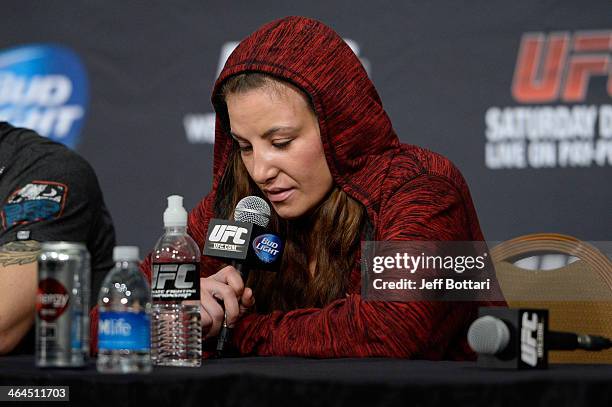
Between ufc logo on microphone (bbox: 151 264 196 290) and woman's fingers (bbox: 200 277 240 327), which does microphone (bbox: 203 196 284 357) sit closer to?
woman's fingers (bbox: 200 277 240 327)

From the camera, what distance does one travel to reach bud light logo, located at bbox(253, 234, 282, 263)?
1.62 metres

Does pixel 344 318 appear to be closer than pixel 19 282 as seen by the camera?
Yes

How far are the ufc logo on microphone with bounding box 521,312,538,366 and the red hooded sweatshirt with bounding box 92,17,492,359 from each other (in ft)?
1.26

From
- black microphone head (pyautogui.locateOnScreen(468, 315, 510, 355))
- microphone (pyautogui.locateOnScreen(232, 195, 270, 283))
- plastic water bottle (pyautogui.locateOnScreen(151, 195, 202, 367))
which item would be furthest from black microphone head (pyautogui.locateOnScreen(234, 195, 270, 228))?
black microphone head (pyautogui.locateOnScreen(468, 315, 510, 355))

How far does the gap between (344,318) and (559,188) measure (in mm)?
1651

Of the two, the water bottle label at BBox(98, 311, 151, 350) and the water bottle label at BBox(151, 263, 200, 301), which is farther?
the water bottle label at BBox(151, 263, 200, 301)

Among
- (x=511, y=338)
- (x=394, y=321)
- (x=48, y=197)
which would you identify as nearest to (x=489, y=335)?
(x=511, y=338)

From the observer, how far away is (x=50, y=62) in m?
3.45

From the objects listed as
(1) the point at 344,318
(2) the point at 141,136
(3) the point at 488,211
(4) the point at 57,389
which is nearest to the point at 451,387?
(4) the point at 57,389

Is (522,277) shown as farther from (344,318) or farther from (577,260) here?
(344,318)

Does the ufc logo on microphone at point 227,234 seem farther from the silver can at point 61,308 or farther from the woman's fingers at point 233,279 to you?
the silver can at point 61,308

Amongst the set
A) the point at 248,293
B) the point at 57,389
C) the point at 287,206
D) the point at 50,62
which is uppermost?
the point at 50,62

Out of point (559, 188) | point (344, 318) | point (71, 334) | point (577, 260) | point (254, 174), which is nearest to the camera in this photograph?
point (71, 334)

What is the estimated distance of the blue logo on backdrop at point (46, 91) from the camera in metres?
3.42
